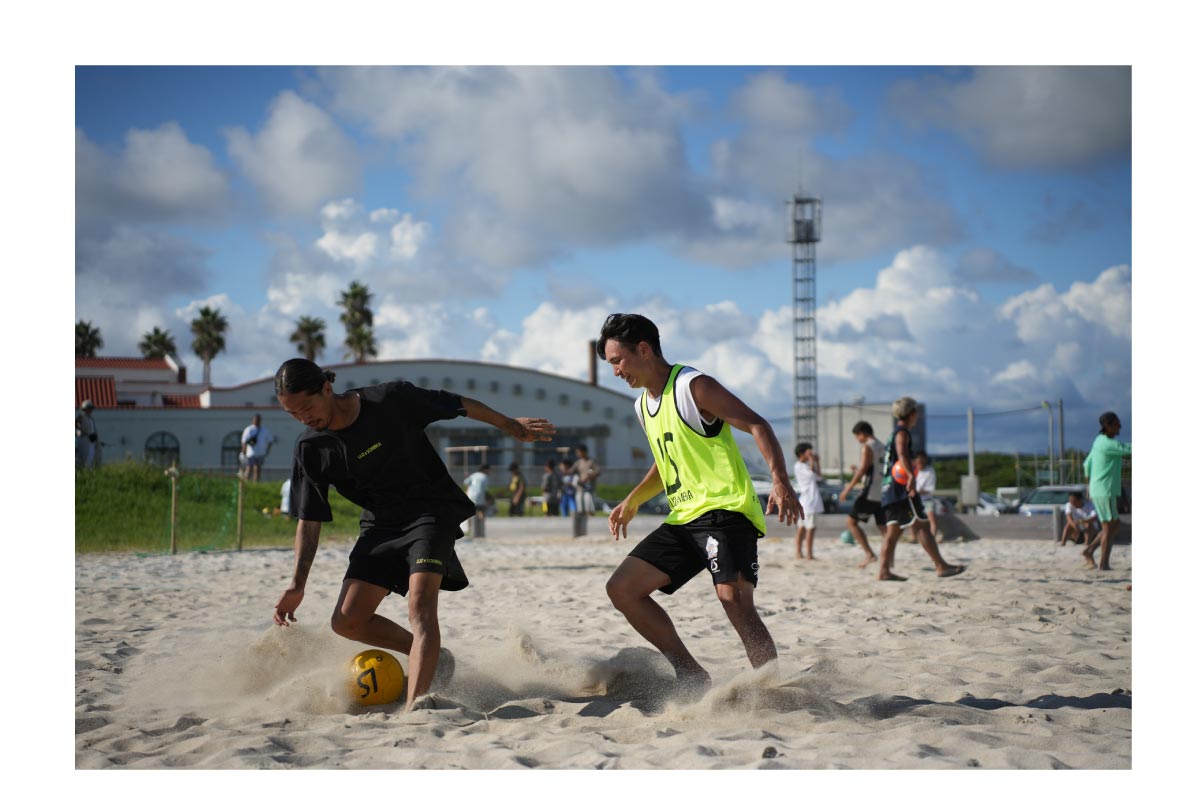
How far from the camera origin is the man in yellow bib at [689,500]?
4582 millimetres

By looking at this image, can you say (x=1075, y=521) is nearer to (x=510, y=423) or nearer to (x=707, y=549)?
(x=707, y=549)

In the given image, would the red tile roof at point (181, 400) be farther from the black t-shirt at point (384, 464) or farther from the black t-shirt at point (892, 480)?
the black t-shirt at point (384, 464)

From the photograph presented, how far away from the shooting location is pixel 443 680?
198 inches

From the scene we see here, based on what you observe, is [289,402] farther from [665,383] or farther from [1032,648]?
[1032,648]

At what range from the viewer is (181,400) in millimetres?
48812

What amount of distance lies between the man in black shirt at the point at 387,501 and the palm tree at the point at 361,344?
187 ft

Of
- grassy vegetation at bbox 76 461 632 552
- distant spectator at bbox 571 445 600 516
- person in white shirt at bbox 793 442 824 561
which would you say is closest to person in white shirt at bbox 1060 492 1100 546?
person in white shirt at bbox 793 442 824 561

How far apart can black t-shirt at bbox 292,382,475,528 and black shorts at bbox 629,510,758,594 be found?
33.9 inches

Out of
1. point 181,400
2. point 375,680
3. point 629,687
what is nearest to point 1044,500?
point 629,687

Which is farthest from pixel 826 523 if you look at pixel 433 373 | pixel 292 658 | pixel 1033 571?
pixel 433 373

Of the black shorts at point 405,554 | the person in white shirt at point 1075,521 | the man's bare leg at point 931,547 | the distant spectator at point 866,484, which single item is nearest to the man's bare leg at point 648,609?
the black shorts at point 405,554

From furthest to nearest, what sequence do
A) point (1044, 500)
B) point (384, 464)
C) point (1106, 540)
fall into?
point (1044, 500) < point (1106, 540) < point (384, 464)

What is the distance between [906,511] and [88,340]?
191 feet
